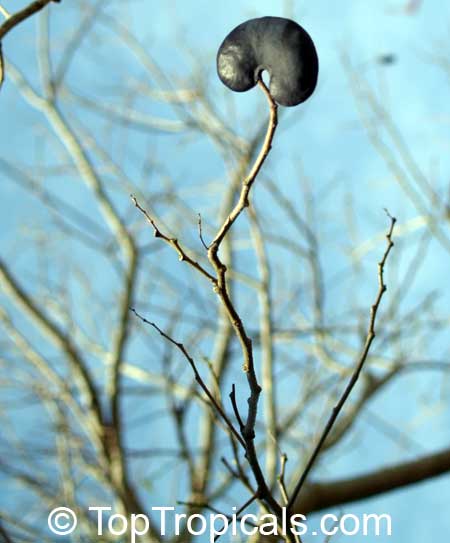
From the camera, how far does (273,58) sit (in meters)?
1.07

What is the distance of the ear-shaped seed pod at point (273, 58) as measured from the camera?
1052 mm

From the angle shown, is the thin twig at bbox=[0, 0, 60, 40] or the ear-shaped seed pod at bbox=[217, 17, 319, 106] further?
the thin twig at bbox=[0, 0, 60, 40]

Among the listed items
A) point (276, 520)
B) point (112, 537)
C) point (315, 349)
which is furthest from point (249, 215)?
point (276, 520)

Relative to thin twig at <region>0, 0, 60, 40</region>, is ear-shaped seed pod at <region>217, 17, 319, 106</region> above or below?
below

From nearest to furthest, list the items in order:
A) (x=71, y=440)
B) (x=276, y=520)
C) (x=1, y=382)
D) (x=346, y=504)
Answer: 1. (x=276, y=520)
2. (x=346, y=504)
3. (x=71, y=440)
4. (x=1, y=382)

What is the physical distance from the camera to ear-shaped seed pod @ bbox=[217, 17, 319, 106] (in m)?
1.05

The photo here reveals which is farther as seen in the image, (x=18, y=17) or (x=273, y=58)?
(x=18, y=17)

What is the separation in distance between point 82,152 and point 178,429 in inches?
64.9

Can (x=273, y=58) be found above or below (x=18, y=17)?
below

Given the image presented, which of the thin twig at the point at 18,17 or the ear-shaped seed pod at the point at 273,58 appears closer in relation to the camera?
the ear-shaped seed pod at the point at 273,58

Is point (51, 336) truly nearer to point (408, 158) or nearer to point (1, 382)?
point (1, 382)

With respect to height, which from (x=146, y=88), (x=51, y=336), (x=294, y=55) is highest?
(x=146, y=88)

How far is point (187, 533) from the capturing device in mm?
3355

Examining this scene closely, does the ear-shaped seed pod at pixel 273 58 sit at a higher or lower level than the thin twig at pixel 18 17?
lower
